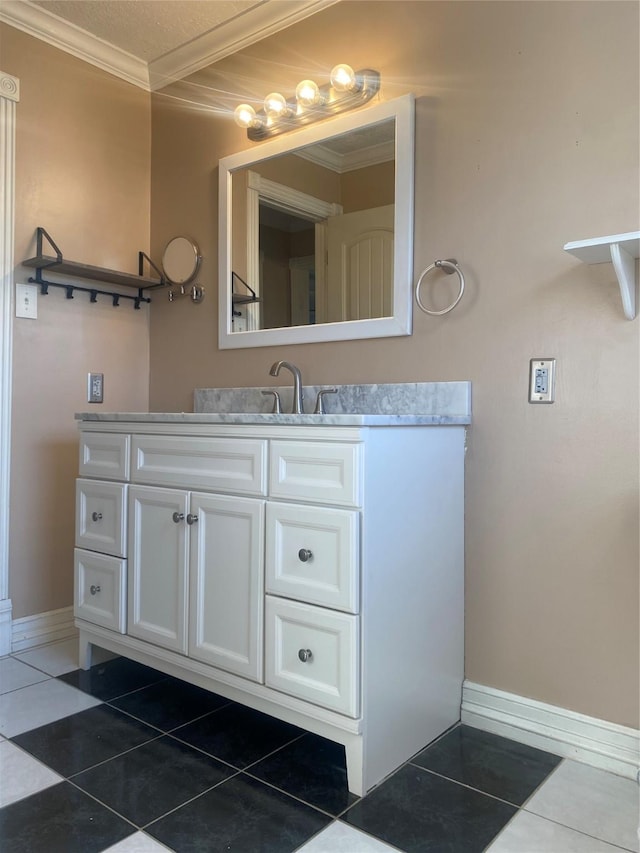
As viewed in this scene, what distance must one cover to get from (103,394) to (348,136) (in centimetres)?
141

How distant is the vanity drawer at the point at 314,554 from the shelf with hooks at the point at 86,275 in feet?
4.47

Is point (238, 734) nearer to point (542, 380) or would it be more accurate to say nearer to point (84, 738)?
point (84, 738)

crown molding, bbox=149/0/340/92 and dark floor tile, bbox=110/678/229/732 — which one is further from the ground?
crown molding, bbox=149/0/340/92

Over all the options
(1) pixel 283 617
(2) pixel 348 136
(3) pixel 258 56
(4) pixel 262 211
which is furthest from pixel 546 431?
(3) pixel 258 56

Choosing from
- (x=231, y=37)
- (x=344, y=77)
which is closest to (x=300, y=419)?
(x=344, y=77)

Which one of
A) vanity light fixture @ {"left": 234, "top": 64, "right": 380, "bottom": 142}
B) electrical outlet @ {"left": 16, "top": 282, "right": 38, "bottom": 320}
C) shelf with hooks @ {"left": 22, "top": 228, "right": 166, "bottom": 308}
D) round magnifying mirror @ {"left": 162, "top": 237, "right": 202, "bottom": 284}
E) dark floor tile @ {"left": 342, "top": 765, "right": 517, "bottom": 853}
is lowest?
dark floor tile @ {"left": 342, "top": 765, "right": 517, "bottom": 853}

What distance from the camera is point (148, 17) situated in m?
2.35

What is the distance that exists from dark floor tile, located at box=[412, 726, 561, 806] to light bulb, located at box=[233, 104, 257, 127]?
2136 millimetres

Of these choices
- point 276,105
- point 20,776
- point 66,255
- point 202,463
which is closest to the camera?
point 20,776

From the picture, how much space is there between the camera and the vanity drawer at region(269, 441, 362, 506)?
1466 mm

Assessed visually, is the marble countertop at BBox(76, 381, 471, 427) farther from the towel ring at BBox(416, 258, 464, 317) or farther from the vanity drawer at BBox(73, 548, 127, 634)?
the vanity drawer at BBox(73, 548, 127, 634)

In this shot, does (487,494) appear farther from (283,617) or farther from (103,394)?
(103,394)

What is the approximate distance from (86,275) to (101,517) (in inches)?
40.3

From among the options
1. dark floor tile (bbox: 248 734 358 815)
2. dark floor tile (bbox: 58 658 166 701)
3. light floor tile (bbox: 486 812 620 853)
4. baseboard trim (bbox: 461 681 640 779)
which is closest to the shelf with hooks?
dark floor tile (bbox: 58 658 166 701)
